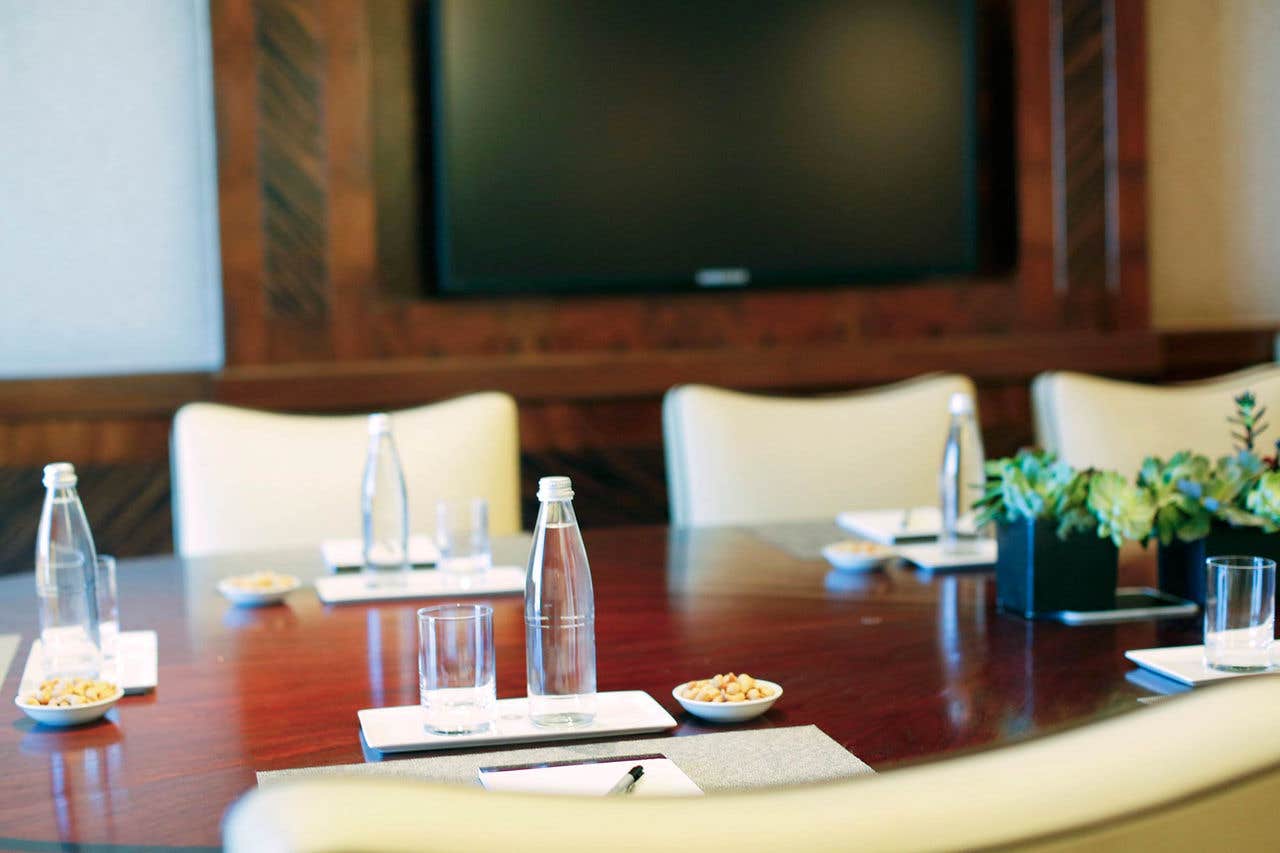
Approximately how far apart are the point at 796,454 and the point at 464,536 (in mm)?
928

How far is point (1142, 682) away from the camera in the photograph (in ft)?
4.69

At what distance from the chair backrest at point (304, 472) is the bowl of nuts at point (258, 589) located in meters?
0.54

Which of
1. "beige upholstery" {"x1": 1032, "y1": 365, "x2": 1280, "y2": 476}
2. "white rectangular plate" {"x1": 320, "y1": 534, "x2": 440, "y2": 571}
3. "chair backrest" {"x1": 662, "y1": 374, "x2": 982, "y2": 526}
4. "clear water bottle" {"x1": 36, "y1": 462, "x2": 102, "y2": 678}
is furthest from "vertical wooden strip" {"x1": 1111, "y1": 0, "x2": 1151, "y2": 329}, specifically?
"clear water bottle" {"x1": 36, "y1": 462, "x2": 102, "y2": 678}

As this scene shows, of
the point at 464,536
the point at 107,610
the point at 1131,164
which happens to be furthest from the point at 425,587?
the point at 1131,164

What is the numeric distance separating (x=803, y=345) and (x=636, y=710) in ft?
9.61

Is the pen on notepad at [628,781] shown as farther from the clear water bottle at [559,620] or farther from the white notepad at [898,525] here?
the white notepad at [898,525]

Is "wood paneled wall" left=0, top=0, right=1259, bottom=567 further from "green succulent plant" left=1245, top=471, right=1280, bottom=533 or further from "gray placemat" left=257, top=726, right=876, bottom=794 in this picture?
"gray placemat" left=257, top=726, right=876, bottom=794

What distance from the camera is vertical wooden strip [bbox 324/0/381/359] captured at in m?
3.78

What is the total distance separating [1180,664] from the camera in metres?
1.46

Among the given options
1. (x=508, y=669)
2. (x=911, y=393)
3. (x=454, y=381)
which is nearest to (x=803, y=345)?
(x=454, y=381)

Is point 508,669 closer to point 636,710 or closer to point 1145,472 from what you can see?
point 636,710

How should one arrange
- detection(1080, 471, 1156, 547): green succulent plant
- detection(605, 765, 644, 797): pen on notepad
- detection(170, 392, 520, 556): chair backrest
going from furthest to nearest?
1. detection(170, 392, 520, 556): chair backrest
2. detection(1080, 471, 1156, 547): green succulent plant
3. detection(605, 765, 644, 797): pen on notepad

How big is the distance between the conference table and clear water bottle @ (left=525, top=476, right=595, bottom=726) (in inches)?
3.9

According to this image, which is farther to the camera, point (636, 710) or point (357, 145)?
point (357, 145)
